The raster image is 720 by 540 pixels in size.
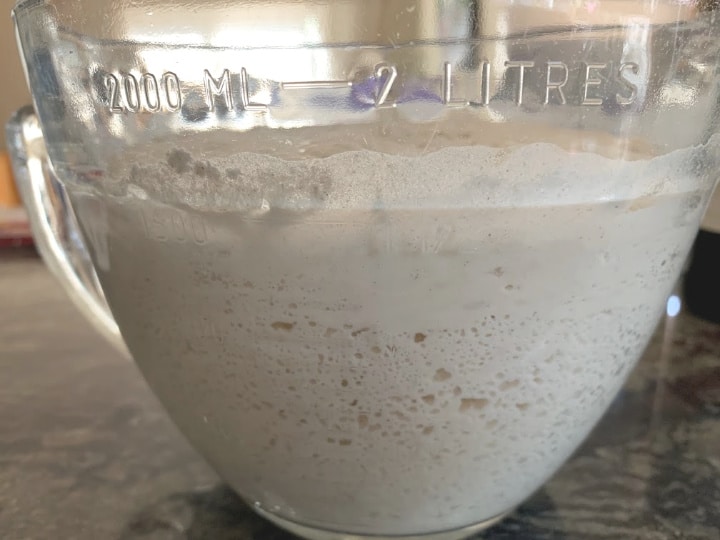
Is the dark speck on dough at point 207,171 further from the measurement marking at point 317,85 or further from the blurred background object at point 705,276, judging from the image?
the blurred background object at point 705,276

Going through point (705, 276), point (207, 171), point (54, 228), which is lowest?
point (705, 276)

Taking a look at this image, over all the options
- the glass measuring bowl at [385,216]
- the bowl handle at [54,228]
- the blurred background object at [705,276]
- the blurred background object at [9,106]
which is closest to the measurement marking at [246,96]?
the glass measuring bowl at [385,216]

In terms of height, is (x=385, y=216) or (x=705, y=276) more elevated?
(x=385, y=216)

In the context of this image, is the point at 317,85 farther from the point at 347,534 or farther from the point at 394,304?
the point at 347,534

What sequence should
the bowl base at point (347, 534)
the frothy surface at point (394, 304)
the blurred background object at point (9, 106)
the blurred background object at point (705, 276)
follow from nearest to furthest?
the frothy surface at point (394, 304)
the bowl base at point (347, 534)
the blurred background object at point (705, 276)
the blurred background object at point (9, 106)

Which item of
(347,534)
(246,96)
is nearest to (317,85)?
(246,96)

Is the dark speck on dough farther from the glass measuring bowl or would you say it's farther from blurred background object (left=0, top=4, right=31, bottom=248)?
blurred background object (left=0, top=4, right=31, bottom=248)
